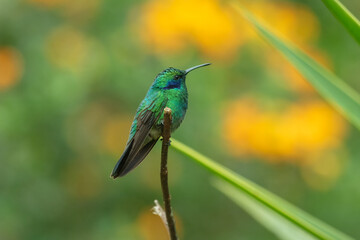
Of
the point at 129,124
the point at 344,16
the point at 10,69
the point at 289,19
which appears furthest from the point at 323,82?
the point at 289,19

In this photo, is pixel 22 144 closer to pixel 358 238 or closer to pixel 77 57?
pixel 77 57

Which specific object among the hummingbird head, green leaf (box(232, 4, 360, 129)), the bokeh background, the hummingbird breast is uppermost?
green leaf (box(232, 4, 360, 129))

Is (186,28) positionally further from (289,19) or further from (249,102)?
(289,19)

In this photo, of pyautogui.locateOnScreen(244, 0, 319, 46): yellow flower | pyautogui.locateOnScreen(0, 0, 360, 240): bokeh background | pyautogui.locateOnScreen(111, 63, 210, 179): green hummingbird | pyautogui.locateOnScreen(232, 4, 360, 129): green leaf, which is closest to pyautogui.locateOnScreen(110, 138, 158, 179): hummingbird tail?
pyautogui.locateOnScreen(111, 63, 210, 179): green hummingbird

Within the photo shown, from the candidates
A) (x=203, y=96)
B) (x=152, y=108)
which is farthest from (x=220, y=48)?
(x=152, y=108)

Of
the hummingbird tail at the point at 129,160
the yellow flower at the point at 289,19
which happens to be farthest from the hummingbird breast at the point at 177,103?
the yellow flower at the point at 289,19

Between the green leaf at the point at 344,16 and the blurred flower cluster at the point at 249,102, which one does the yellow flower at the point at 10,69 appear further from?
the green leaf at the point at 344,16

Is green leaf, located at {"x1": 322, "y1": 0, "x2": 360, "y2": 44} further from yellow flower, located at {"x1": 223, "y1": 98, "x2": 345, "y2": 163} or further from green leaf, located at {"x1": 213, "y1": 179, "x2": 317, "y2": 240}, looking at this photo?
yellow flower, located at {"x1": 223, "y1": 98, "x2": 345, "y2": 163}
